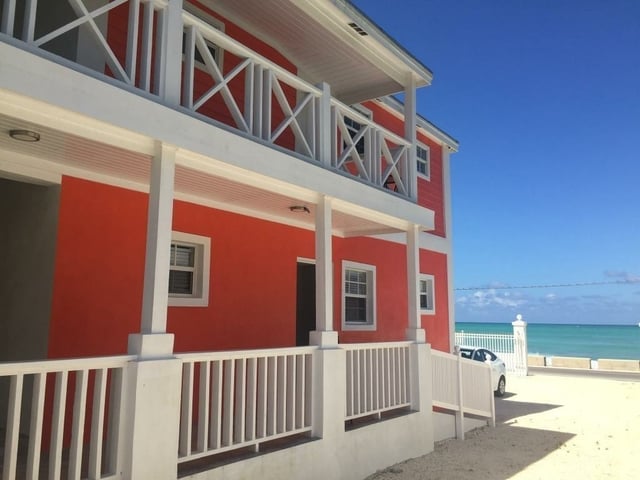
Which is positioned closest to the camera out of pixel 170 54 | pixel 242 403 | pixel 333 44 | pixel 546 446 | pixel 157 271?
pixel 157 271

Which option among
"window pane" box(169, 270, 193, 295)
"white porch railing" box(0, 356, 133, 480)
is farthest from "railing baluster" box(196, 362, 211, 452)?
"window pane" box(169, 270, 193, 295)

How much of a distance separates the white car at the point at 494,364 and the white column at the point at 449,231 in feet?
9.63

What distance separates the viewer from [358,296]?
34.3 ft

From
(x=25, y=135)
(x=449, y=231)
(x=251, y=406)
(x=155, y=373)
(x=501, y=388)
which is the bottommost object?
(x=501, y=388)

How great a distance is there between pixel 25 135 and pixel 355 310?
7.28m

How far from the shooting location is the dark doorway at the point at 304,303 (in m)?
9.47

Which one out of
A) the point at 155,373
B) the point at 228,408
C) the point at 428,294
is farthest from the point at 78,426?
the point at 428,294

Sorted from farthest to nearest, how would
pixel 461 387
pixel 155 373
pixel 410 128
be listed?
pixel 461 387 < pixel 410 128 < pixel 155 373

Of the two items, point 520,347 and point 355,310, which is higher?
point 355,310

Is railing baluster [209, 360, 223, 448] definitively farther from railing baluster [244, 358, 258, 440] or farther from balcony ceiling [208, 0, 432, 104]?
balcony ceiling [208, 0, 432, 104]

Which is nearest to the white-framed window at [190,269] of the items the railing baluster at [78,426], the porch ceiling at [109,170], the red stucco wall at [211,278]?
the red stucco wall at [211,278]

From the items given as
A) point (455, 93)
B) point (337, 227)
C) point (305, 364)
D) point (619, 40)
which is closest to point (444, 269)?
point (337, 227)

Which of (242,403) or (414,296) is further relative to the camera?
(414,296)

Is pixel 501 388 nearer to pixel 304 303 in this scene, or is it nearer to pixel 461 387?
pixel 461 387
